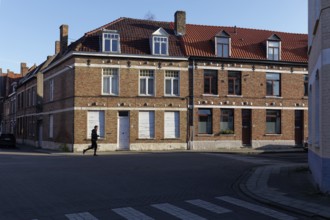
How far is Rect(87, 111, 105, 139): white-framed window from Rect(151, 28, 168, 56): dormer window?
6.14m

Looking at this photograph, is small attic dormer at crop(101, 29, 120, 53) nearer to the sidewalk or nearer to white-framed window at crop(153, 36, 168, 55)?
white-framed window at crop(153, 36, 168, 55)

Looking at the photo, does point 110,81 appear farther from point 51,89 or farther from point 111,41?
point 51,89

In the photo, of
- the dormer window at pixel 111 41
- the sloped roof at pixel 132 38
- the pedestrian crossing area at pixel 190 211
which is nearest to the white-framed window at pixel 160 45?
the sloped roof at pixel 132 38

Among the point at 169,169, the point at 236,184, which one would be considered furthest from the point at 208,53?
the point at 236,184

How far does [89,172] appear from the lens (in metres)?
15.6

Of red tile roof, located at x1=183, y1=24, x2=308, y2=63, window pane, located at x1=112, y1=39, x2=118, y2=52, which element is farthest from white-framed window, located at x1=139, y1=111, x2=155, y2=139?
red tile roof, located at x1=183, y1=24, x2=308, y2=63

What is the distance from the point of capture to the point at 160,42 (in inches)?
1241

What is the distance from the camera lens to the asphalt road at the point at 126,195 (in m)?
8.37

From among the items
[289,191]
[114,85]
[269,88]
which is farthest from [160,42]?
[289,191]

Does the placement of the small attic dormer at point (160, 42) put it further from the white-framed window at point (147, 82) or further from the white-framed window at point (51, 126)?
the white-framed window at point (51, 126)

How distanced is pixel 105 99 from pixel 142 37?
576 cm

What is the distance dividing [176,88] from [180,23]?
18.9ft

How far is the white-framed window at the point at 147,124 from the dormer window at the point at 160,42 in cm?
461

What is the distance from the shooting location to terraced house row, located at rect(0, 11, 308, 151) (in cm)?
3005
